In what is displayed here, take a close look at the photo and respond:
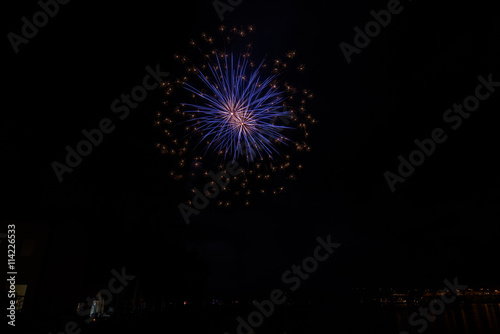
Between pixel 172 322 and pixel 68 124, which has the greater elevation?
pixel 68 124

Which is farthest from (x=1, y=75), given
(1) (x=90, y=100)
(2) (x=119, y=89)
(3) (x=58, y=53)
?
(2) (x=119, y=89)

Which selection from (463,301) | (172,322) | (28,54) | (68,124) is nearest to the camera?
(28,54)

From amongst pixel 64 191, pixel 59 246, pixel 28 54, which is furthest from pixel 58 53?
pixel 59 246

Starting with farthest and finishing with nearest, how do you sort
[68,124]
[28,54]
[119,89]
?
[68,124] < [119,89] < [28,54]

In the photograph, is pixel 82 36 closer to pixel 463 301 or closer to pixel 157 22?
pixel 157 22

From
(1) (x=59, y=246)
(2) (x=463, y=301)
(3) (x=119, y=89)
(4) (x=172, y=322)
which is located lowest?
(2) (x=463, y=301)

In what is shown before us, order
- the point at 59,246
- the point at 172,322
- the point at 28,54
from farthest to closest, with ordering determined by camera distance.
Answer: the point at 172,322, the point at 59,246, the point at 28,54

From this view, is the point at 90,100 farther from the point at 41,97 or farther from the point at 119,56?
the point at 119,56

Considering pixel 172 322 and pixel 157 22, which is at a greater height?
pixel 157 22

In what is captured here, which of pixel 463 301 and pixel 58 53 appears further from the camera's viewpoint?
pixel 463 301
